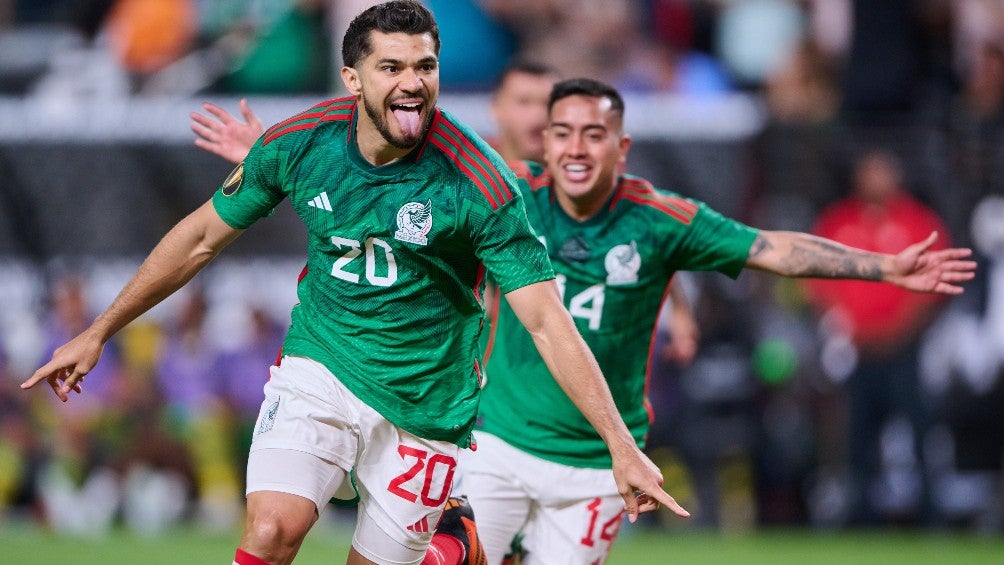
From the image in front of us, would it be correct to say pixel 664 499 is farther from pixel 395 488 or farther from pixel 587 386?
pixel 395 488

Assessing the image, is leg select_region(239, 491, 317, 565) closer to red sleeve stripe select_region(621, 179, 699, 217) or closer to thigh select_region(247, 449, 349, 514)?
thigh select_region(247, 449, 349, 514)

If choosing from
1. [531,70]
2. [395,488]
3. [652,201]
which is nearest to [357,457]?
[395,488]

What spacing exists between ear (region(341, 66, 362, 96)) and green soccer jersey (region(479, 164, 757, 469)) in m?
1.47

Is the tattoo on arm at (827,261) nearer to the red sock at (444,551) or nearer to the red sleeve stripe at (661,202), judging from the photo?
the red sleeve stripe at (661,202)

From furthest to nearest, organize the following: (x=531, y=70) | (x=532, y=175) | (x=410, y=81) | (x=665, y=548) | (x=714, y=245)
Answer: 1. (x=665, y=548)
2. (x=531, y=70)
3. (x=532, y=175)
4. (x=714, y=245)
5. (x=410, y=81)

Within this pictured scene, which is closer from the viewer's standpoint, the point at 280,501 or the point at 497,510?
the point at 280,501

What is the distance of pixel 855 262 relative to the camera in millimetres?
5992

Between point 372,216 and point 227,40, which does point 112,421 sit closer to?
point 227,40

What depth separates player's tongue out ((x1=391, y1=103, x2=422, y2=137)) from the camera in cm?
503

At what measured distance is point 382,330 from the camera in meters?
5.23

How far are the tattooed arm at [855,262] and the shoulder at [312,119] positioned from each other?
6.22 ft

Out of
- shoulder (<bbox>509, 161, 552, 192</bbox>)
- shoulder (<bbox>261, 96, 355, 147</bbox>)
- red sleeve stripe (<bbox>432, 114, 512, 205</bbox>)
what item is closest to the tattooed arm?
shoulder (<bbox>509, 161, 552, 192</bbox>)

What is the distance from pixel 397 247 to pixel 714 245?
1658 mm

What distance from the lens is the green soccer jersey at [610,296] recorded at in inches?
245
